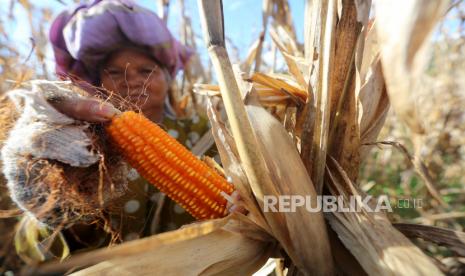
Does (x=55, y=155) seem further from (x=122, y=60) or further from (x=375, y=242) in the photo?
(x=122, y=60)

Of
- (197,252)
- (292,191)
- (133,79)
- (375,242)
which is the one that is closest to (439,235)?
(375,242)

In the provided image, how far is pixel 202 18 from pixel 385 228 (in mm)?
388

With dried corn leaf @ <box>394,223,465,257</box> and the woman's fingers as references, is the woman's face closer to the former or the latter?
the woman's fingers

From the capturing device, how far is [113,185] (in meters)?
0.58

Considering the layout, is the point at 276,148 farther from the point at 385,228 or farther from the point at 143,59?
the point at 143,59

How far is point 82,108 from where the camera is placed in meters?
0.51

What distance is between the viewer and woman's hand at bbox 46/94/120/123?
0.50 m

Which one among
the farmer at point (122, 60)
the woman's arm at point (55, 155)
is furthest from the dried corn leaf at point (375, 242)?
the farmer at point (122, 60)

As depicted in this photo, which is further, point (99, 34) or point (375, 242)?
point (99, 34)

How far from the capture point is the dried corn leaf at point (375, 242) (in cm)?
45

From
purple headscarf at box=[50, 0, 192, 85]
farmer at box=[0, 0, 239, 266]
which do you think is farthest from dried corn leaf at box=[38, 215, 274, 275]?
purple headscarf at box=[50, 0, 192, 85]

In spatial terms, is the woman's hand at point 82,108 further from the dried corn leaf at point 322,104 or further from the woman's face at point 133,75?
the woman's face at point 133,75

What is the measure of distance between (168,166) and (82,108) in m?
0.16

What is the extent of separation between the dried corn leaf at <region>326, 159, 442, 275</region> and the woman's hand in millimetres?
376
